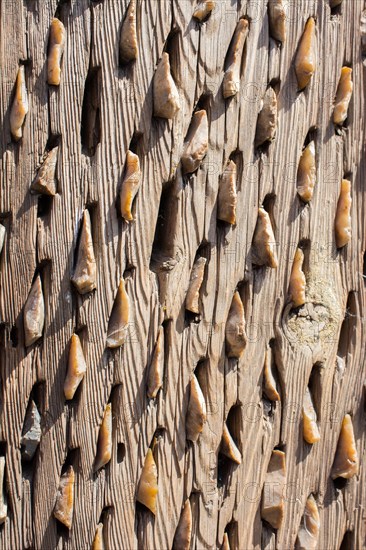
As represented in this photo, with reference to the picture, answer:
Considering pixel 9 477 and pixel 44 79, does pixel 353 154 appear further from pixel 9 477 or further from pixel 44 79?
pixel 9 477

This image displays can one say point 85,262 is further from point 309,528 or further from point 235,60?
point 309,528

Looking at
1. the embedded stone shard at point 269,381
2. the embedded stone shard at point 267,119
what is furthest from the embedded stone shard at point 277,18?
the embedded stone shard at point 269,381

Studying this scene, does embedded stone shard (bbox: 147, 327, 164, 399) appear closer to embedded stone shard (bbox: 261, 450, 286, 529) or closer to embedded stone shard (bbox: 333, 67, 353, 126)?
embedded stone shard (bbox: 261, 450, 286, 529)

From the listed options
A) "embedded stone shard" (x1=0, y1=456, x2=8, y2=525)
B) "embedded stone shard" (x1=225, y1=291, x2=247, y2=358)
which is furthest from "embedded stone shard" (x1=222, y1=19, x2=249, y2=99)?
"embedded stone shard" (x1=0, y1=456, x2=8, y2=525)

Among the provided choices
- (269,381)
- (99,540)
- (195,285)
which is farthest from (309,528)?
(195,285)

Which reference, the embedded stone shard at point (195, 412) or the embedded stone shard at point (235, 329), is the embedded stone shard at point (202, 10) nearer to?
the embedded stone shard at point (235, 329)
